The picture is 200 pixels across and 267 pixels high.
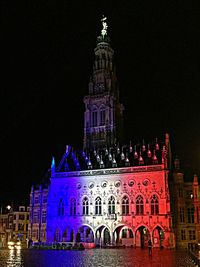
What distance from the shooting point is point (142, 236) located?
5509 centimetres

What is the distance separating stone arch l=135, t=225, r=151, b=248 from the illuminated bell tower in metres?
19.6

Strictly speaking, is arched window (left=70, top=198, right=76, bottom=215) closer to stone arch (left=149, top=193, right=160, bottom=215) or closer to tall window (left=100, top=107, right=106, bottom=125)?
stone arch (left=149, top=193, right=160, bottom=215)

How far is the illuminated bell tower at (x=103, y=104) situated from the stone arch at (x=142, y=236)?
1963cm

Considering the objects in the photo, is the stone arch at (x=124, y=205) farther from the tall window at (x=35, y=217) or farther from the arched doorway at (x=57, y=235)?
the tall window at (x=35, y=217)

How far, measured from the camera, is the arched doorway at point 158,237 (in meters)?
51.3

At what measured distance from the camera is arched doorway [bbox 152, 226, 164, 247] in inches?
2020

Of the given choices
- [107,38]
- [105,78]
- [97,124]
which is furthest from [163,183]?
[107,38]

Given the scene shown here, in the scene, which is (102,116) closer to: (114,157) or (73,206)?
(114,157)

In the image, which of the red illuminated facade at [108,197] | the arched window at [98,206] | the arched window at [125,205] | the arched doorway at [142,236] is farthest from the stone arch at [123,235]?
the arched window at [98,206]

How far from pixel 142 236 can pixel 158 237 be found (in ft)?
13.0

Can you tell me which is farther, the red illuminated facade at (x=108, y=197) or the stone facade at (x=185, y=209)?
the stone facade at (x=185, y=209)

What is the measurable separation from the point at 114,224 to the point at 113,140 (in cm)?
1997

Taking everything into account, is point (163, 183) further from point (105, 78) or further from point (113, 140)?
point (105, 78)

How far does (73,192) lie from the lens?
195 feet
